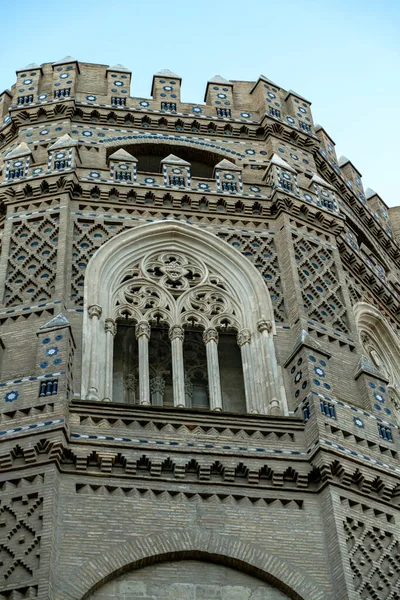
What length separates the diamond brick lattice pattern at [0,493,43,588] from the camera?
46.1 ft

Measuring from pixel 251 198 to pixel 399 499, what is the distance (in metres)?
7.06

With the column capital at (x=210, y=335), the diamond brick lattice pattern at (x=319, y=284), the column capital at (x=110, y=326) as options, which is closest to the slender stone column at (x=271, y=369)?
the column capital at (x=210, y=335)

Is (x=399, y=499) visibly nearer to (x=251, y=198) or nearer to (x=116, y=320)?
(x=116, y=320)

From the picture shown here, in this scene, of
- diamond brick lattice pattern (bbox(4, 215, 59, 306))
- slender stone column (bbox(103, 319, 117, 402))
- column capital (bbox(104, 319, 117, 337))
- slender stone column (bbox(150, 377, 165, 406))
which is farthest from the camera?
diamond brick lattice pattern (bbox(4, 215, 59, 306))

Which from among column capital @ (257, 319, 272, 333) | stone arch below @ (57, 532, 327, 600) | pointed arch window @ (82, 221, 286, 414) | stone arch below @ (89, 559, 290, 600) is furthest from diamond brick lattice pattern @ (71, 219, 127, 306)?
stone arch below @ (89, 559, 290, 600)

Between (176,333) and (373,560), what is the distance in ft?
16.4

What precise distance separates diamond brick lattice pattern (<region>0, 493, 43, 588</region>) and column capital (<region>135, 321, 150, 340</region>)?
4090mm

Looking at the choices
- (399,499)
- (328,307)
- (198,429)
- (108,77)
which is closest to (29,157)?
(108,77)

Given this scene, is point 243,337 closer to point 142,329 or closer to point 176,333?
point 176,333

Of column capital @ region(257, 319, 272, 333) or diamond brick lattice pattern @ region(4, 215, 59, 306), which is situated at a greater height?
diamond brick lattice pattern @ region(4, 215, 59, 306)

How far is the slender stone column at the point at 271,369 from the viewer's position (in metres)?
17.3

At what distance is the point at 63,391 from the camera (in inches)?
635

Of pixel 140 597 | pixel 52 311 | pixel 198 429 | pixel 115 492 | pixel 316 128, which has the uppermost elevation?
pixel 316 128

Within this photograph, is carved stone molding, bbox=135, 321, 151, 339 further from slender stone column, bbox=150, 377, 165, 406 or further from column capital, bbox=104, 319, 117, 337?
slender stone column, bbox=150, 377, 165, 406
